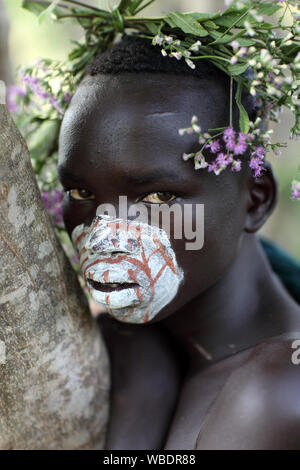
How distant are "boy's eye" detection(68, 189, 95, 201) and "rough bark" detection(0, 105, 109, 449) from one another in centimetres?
15

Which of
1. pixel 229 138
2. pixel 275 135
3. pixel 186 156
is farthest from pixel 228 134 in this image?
pixel 275 135

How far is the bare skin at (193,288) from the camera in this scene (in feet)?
4.37

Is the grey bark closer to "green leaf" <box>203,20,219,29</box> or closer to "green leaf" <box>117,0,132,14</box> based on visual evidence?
"green leaf" <box>117,0,132,14</box>

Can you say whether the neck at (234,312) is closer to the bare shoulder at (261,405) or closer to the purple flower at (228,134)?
the bare shoulder at (261,405)

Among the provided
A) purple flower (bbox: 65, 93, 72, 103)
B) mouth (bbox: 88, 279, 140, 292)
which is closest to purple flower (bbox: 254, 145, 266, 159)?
mouth (bbox: 88, 279, 140, 292)

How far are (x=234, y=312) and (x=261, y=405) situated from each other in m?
0.35

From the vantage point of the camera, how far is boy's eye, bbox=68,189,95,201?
4.77ft

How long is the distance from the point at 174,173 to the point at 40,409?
0.74 m

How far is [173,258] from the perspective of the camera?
1.39 meters

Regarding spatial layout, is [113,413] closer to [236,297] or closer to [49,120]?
[236,297]

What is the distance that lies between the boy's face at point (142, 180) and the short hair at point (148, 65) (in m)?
0.02

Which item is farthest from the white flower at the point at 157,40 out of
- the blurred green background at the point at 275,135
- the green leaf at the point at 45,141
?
the blurred green background at the point at 275,135

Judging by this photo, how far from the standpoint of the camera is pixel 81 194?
1476 millimetres

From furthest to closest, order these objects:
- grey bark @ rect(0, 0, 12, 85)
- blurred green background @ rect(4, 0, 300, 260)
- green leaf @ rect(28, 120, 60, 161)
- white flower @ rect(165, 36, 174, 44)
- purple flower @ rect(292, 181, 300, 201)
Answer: blurred green background @ rect(4, 0, 300, 260) → grey bark @ rect(0, 0, 12, 85) → green leaf @ rect(28, 120, 60, 161) → white flower @ rect(165, 36, 174, 44) → purple flower @ rect(292, 181, 300, 201)
